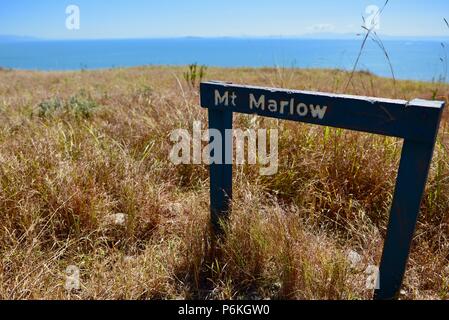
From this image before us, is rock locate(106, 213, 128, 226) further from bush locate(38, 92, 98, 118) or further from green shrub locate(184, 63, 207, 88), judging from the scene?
green shrub locate(184, 63, 207, 88)

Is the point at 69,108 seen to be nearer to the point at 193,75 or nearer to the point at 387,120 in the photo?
the point at 193,75

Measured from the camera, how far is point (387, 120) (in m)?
1.47

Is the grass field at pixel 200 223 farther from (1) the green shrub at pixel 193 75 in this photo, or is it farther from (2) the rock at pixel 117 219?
(1) the green shrub at pixel 193 75

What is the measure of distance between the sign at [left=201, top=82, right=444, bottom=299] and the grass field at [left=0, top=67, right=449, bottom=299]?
263mm

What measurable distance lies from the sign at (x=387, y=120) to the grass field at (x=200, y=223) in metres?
0.26

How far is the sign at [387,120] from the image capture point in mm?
1411

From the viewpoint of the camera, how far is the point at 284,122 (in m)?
3.40

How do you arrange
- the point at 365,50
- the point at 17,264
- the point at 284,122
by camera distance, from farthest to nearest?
the point at 284,122 → the point at 365,50 → the point at 17,264

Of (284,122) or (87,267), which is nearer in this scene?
(87,267)

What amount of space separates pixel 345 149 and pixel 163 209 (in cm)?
158

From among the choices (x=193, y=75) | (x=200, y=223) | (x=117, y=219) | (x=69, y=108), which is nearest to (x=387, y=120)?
(x=200, y=223)

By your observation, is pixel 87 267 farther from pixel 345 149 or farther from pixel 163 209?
pixel 345 149

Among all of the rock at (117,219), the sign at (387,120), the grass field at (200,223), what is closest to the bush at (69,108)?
the grass field at (200,223)
